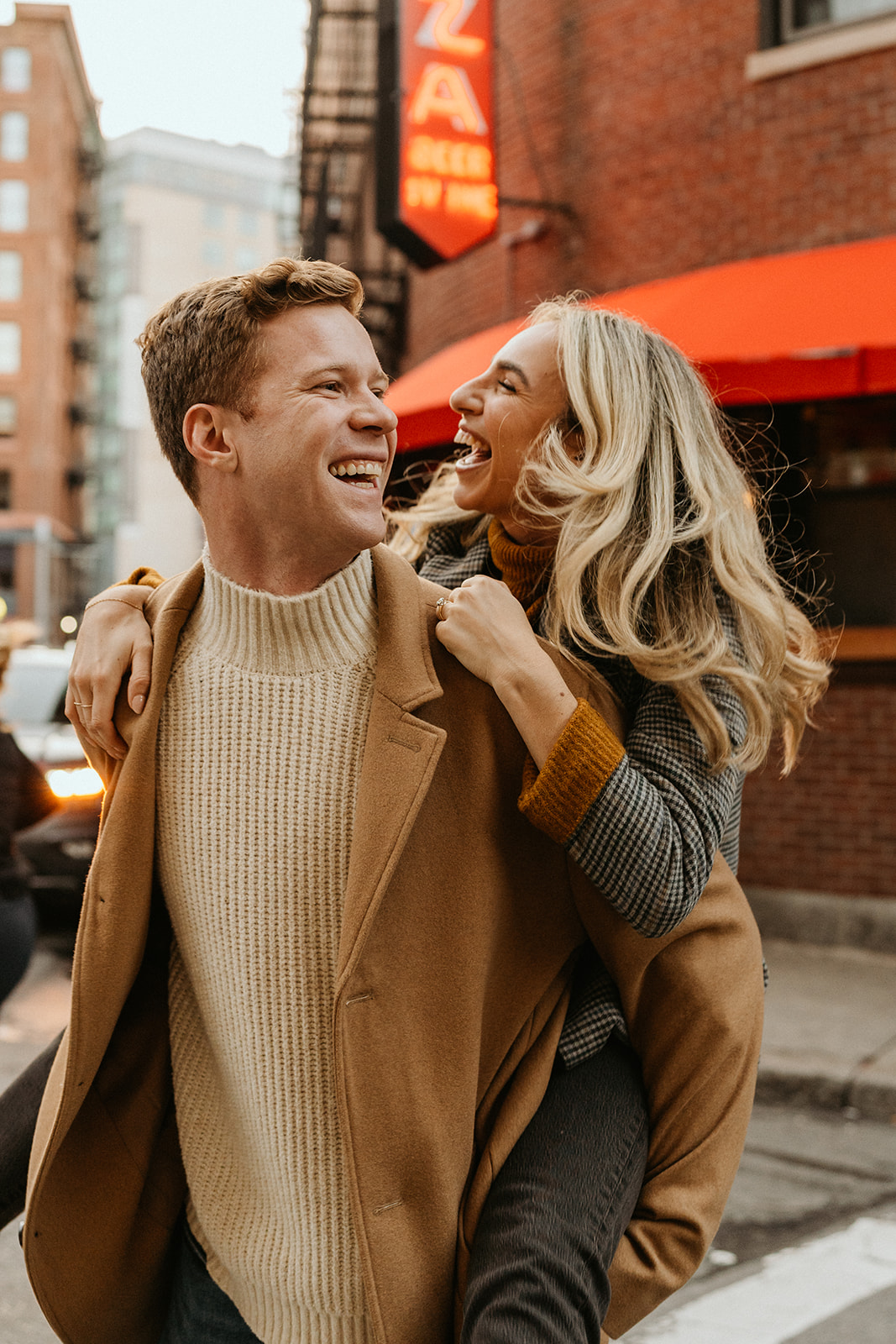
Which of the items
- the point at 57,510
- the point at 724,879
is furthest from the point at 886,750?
the point at 57,510

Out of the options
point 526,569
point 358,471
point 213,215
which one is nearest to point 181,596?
point 358,471

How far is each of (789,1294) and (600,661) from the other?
2.60 metres

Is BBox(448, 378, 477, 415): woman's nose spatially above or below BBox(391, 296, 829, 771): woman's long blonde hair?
above

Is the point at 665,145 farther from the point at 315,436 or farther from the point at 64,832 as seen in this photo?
the point at 315,436

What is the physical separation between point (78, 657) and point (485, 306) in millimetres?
8835

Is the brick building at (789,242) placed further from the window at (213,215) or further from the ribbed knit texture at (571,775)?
the window at (213,215)

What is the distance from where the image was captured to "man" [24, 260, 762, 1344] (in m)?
1.74

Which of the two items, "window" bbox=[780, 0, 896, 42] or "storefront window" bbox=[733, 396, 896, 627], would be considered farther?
"window" bbox=[780, 0, 896, 42]

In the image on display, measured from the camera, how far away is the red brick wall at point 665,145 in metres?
7.89

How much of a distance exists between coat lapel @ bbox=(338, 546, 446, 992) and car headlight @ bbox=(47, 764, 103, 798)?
20.8 ft

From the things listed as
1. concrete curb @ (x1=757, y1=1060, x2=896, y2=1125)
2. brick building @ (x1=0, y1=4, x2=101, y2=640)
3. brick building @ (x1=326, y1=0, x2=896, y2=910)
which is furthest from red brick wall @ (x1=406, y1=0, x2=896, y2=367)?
brick building @ (x1=0, y1=4, x2=101, y2=640)

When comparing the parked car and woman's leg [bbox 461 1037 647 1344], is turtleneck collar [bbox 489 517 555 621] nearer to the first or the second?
woman's leg [bbox 461 1037 647 1344]

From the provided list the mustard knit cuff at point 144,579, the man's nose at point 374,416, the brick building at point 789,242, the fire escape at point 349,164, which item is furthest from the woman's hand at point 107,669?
the fire escape at point 349,164

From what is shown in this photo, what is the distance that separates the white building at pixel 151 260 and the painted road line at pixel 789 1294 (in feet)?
256
